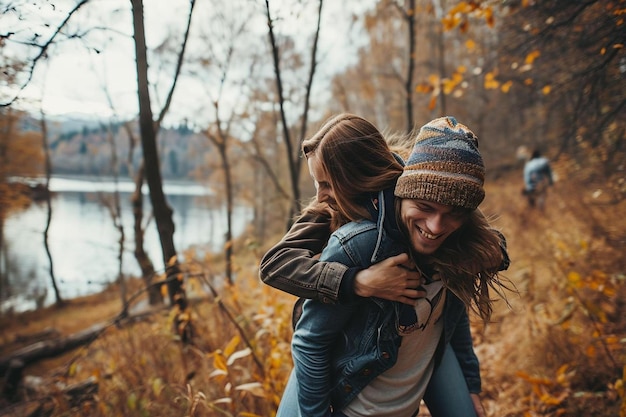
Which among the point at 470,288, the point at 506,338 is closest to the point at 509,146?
the point at 506,338

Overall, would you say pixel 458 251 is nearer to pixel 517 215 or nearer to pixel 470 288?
pixel 470 288

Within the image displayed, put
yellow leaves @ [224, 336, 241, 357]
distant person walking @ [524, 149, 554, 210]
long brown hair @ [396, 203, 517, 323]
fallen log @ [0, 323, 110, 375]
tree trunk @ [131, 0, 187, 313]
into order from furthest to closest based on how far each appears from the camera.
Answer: fallen log @ [0, 323, 110, 375], distant person walking @ [524, 149, 554, 210], tree trunk @ [131, 0, 187, 313], yellow leaves @ [224, 336, 241, 357], long brown hair @ [396, 203, 517, 323]

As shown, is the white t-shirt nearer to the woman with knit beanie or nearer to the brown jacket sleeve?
the woman with knit beanie

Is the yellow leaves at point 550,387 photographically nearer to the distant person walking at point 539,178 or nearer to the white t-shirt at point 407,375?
the white t-shirt at point 407,375

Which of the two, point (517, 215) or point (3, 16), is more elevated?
point (3, 16)

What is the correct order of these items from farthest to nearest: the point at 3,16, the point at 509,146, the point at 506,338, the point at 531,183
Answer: the point at 509,146 → the point at 531,183 → the point at 506,338 → the point at 3,16

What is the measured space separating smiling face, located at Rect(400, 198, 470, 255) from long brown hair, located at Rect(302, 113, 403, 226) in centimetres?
14

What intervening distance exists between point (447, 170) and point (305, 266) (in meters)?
0.56

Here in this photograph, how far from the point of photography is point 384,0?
6.47m

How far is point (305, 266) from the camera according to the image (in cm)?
121

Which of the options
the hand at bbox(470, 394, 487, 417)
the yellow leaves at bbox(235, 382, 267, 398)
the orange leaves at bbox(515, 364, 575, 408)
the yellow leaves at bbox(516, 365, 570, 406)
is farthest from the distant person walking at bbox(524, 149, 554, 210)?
the yellow leaves at bbox(235, 382, 267, 398)

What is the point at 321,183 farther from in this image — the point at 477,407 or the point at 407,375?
the point at 477,407

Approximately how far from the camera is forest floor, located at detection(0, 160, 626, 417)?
2.33m

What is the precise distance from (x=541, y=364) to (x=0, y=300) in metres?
18.4
